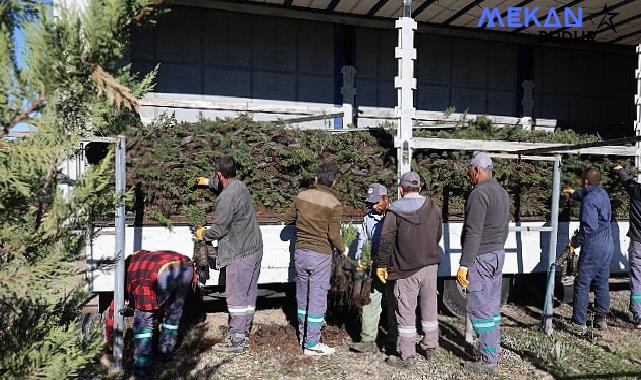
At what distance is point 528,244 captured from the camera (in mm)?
5641

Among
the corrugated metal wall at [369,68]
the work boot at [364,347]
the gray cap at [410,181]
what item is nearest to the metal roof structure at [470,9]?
the corrugated metal wall at [369,68]

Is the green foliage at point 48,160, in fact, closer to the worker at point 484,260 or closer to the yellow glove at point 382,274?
the yellow glove at point 382,274

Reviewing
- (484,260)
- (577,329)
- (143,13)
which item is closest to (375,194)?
(484,260)

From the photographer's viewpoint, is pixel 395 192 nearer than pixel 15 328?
No

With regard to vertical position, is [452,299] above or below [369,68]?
below

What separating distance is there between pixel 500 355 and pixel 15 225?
14.0 ft

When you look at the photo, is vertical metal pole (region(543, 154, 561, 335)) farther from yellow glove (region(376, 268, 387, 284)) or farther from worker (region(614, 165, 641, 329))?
yellow glove (region(376, 268, 387, 284))

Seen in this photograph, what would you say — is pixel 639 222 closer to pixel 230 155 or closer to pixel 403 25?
pixel 403 25

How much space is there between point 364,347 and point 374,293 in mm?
521

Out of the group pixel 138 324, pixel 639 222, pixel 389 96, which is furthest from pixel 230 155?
pixel 389 96

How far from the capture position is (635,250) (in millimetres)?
5414

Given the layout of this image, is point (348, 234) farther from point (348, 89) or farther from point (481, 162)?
point (348, 89)

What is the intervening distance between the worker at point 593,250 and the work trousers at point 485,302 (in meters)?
1.63

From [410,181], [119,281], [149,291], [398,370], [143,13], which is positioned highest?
[143,13]
